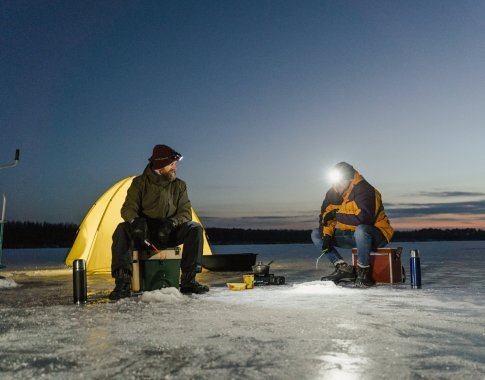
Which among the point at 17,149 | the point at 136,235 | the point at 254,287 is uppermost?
the point at 17,149

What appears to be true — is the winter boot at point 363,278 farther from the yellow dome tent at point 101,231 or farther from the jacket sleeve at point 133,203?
the yellow dome tent at point 101,231

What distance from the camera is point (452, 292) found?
4863 millimetres

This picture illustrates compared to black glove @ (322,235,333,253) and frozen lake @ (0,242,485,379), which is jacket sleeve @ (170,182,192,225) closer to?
frozen lake @ (0,242,485,379)

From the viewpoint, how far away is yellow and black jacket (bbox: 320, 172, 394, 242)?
18.4 feet

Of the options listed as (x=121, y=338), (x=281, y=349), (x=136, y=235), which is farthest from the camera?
Answer: (x=136, y=235)

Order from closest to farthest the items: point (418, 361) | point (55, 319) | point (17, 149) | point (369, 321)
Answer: point (418, 361), point (369, 321), point (55, 319), point (17, 149)

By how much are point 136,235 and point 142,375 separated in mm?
2808

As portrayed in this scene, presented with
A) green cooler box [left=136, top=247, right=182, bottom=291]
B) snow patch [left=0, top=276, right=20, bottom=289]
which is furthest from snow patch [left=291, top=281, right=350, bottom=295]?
snow patch [left=0, top=276, right=20, bottom=289]

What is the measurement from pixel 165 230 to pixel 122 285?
77 centimetres

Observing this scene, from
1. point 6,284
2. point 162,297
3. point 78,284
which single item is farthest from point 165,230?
point 6,284

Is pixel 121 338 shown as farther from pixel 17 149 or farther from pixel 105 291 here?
pixel 17 149

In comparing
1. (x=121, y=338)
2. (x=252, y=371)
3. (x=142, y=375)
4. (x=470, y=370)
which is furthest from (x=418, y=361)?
(x=121, y=338)

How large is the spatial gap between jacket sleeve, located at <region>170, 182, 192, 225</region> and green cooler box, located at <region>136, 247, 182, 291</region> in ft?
1.36

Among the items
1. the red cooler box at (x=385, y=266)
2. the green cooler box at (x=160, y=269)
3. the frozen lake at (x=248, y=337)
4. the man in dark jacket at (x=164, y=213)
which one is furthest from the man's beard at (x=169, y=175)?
the red cooler box at (x=385, y=266)
